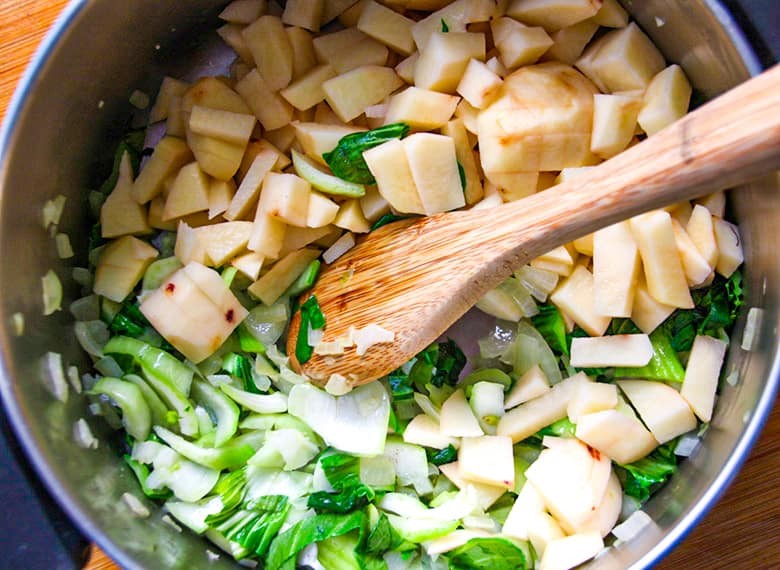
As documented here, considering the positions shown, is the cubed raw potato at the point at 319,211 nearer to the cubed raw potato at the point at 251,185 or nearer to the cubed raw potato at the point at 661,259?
the cubed raw potato at the point at 251,185

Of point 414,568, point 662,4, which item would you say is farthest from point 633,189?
point 414,568

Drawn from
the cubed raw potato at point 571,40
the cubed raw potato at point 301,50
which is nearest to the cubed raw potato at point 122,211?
the cubed raw potato at point 301,50

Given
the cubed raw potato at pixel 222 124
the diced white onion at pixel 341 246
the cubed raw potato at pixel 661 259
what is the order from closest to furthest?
the cubed raw potato at pixel 661 259
the cubed raw potato at pixel 222 124
the diced white onion at pixel 341 246

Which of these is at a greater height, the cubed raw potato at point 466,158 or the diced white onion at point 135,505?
the cubed raw potato at point 466,158

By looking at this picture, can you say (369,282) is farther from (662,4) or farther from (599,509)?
(662,4)

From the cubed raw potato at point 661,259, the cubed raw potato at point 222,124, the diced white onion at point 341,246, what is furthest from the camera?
the diced white onion at point 341,246

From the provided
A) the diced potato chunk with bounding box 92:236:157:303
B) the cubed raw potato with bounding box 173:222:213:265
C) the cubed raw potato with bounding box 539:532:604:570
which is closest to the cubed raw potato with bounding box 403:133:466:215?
A: the cubed raw potato with bounding box 173:222:213:265
